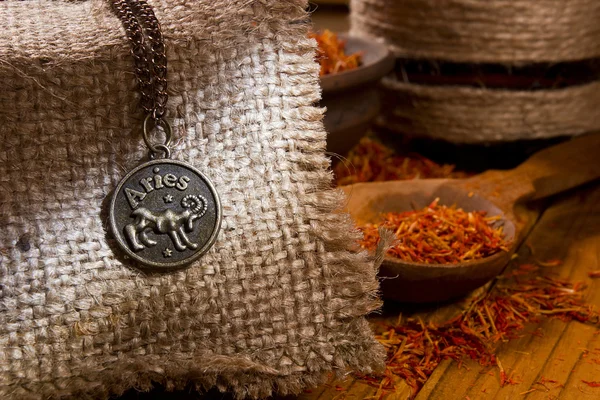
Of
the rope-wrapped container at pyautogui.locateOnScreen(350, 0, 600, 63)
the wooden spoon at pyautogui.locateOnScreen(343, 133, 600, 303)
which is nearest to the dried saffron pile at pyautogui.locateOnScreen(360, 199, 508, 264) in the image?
the wooden spoon at pyautogui.locateOnScreen(343, 133, 600, 303)

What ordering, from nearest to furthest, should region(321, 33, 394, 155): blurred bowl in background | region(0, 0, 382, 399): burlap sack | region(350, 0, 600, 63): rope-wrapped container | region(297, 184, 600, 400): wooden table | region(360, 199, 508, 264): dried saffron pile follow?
region(0, 0, 382, 399): burlap sack → region(297, 184, 600, 400): wooden table → region(360, 199, 508, 264): dried saffron pile → region(321, 33, 394, 155): blurred bowl in background → region(350, 0, 600, 63): rope-wrapped container

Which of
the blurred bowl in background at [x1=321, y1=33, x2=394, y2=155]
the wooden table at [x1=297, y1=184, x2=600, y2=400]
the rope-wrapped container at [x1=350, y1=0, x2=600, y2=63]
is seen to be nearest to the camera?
the wooden table at [x1=297, y1=184, x2=600, y2=400]

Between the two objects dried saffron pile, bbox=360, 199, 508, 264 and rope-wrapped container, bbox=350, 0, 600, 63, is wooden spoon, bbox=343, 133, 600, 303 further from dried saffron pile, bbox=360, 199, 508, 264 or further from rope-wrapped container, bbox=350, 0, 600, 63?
rope-wrapped container, bbox=350, 0, 600, 63

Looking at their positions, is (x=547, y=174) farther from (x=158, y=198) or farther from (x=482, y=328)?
(x=158, y=198)

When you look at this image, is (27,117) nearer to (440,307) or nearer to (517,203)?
(440,307)

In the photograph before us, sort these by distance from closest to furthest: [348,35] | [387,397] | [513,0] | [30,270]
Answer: [30,270] → [387,397] → [513,0] → [348,35]

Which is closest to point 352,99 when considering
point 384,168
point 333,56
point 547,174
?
point 333,56

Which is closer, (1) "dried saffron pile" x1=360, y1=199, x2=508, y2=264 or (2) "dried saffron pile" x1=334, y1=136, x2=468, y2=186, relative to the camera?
(1) "dried saffron pile" x1=360, y1=199, x2=508, y2=264

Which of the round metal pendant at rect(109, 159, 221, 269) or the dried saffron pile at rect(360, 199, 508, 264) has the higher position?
the round metal pendant at rect(109, 159, 221, 269)

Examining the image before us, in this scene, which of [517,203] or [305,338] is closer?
[305,338]

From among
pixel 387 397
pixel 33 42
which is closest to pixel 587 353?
pixel 387 397
